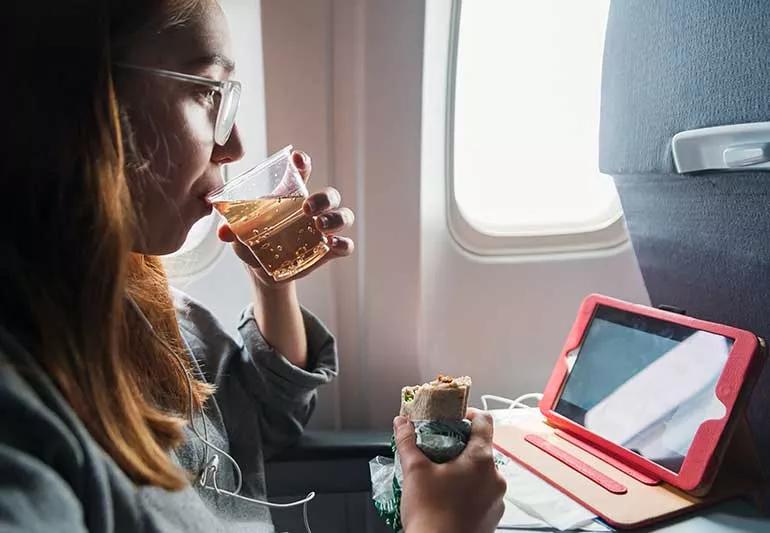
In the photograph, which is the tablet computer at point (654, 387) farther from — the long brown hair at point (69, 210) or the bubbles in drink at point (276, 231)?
the long brown hair at point (69, 210)

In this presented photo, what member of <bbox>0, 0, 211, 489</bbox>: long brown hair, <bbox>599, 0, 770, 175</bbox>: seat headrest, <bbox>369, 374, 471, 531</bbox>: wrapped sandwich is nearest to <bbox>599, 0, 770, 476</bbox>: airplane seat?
<bbox>599, 0, 770, 175</bbox>: seat headrest

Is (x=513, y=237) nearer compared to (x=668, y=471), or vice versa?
(x=668, y=471)

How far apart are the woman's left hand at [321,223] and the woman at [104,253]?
0.13 m

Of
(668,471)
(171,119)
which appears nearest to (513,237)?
(668,471)

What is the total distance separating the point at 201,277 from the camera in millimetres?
1277

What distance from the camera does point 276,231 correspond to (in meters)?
0.87

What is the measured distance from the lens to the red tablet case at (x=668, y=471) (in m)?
0.80

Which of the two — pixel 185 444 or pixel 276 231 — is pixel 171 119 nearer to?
pixel 276 231

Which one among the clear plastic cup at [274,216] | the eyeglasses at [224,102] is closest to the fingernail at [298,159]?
the clear plastic cup at [274,216]

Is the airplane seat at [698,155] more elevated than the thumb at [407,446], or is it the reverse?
the airplane seat at [698,155]

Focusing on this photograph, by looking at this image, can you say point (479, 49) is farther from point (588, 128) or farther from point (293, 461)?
point (293, 461)

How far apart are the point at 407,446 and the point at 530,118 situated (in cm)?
84

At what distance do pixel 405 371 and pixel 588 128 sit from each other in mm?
633

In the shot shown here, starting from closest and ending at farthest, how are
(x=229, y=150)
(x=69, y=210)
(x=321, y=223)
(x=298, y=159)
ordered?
(x=69, y=210)
(x=229, y=150)
(x=321, y=223)
(x=298, y=159)
